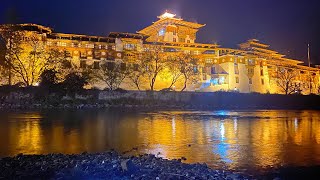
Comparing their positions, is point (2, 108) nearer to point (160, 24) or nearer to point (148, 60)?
point (148, 60)

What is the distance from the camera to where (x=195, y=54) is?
85.6 m

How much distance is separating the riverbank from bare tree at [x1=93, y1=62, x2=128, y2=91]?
20.8 ft

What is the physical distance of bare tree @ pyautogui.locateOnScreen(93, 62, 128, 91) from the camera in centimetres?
6762

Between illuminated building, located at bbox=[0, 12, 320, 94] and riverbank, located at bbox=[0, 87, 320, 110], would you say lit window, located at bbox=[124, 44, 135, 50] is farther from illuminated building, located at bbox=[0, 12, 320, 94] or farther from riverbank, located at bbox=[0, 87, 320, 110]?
riverbank, located at bbox=[0, 87, 320, 110]

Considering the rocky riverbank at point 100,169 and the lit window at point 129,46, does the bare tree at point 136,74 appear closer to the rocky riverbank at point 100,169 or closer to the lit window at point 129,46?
the lit window at point 129,46

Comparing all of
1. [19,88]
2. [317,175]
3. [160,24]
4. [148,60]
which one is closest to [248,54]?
[160,24]

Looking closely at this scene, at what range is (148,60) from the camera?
72.7m

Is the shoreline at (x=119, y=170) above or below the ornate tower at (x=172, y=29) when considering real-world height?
below

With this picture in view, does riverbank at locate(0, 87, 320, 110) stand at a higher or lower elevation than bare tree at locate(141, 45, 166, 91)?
lower

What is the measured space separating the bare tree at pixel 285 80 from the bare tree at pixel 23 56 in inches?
2397

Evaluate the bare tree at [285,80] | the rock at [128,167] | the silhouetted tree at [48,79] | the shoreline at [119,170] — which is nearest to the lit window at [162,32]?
the bare tree at [285,80]

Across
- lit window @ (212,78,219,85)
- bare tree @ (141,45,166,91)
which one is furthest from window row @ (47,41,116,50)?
lit window @ (212,78,219,85)

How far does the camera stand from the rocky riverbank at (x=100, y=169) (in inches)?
451

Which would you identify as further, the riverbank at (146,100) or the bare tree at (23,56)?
the bare tree at (23,56)
